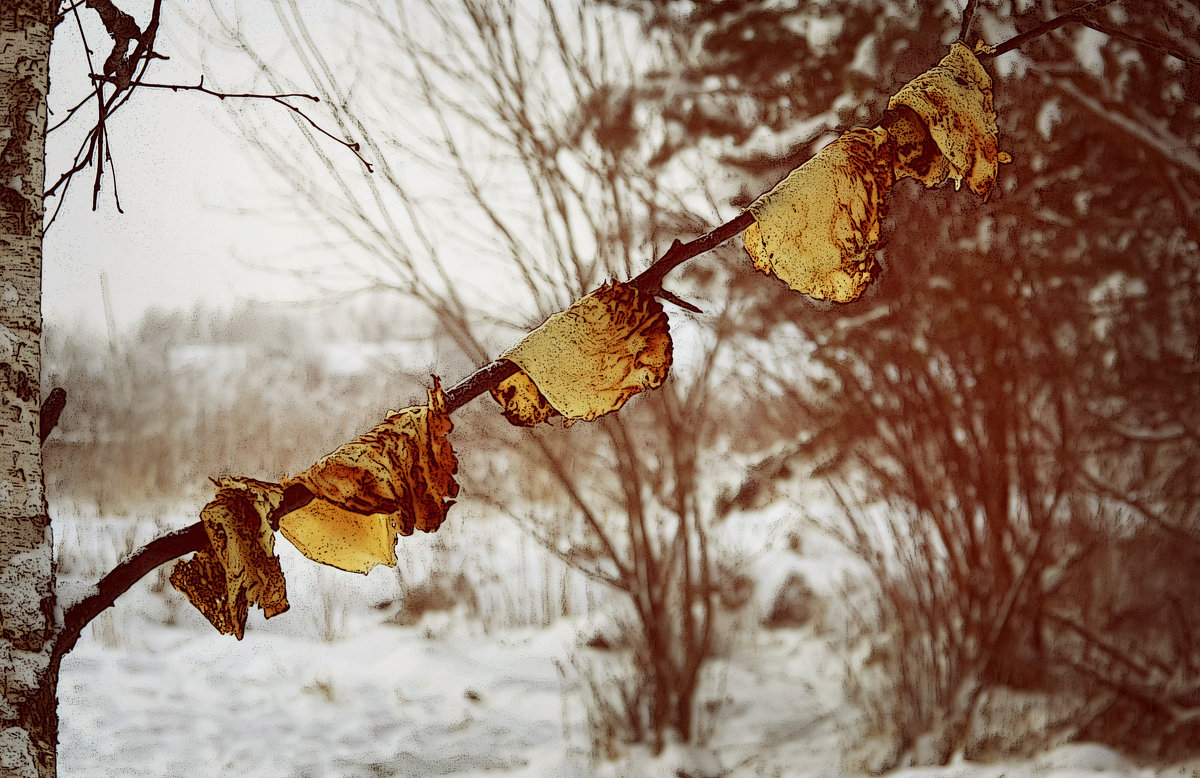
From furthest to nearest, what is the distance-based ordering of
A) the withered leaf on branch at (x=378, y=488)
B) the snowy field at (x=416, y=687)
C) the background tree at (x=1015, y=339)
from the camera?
the background tree at (x=1015, y=339), the snowy field at (x=416, y=687), the withered leaf on branch at (x=378, y=488)

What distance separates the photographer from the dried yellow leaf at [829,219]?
0.36 m

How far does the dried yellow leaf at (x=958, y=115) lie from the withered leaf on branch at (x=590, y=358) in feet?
0.46

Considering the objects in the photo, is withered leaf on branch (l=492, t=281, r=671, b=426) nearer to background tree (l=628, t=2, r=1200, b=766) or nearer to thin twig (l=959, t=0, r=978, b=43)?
thin twig (l=959, t=0, r=978, b=43)

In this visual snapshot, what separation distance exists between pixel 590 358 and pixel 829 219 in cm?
11

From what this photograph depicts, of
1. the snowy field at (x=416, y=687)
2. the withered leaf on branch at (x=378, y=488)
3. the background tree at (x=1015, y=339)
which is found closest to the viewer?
the withered leaf on branch at (x=378, y=488)

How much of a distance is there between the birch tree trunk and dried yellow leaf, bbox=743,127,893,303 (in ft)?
1.05

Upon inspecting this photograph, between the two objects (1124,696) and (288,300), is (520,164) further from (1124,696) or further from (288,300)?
(1124,696)

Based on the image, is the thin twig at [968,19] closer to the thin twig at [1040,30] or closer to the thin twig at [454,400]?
the thin twig at [1040,30]

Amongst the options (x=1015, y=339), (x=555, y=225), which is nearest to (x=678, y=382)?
(x=555, y=225)

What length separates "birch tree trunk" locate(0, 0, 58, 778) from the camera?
1.25 feet

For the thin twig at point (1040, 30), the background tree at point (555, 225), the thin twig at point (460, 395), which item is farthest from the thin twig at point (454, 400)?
the background tree at point (555, 225)

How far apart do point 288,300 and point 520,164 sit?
1.57 ft

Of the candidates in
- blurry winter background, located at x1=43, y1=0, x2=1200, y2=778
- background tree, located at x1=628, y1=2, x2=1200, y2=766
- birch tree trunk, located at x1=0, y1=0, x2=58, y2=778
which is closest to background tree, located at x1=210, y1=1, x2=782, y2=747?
blurry winter background, located at x1=43, y1=0, x2=1200, y2=778

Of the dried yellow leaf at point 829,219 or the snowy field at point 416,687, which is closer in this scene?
the dried yellow leaf at point 829,219
